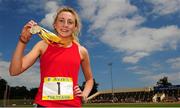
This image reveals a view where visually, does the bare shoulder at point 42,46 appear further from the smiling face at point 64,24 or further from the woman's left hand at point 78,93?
the woman's left hand at point 78,93

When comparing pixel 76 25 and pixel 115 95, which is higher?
pixel 115 95

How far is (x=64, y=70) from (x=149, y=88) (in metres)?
97.5

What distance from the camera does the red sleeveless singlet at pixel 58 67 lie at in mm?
4070

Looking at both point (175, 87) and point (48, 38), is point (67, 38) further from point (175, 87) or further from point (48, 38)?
point (175, 87)

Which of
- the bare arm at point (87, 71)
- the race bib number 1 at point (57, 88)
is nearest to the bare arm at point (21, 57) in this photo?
the race bib number 1 at point (57, 88)

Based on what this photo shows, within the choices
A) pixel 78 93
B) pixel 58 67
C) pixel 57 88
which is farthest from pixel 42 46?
pixel 78 93

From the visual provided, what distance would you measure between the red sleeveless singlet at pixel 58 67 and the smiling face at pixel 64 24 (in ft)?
0.73

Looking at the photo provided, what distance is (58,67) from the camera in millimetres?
4098

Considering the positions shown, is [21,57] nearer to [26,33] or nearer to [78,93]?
[26,33]

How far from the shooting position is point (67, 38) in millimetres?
4375

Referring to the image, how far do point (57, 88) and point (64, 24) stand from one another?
70 centimetres

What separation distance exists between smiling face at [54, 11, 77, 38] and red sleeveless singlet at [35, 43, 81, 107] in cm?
22

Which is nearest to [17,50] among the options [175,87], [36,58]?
[36,58]

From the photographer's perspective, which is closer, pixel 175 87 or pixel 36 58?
pixel 36 58
